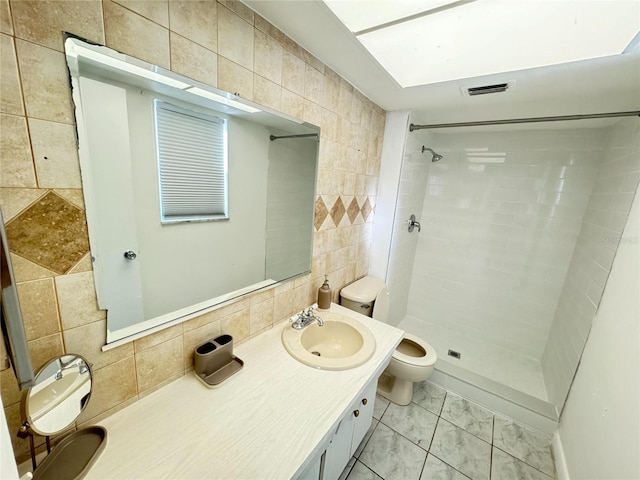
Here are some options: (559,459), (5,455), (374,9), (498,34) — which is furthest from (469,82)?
(559,459)

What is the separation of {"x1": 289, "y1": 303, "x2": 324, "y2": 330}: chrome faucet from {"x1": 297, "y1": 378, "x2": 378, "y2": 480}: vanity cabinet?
404 mm

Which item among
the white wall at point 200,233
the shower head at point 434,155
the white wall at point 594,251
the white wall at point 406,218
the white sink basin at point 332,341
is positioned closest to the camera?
the white wall at point 200,233

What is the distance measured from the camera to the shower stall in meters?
1.70

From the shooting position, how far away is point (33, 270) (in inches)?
23.3

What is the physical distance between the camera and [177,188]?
37.6 inches

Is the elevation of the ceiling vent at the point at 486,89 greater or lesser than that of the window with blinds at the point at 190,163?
greater

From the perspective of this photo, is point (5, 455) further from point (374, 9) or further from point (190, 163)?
point (374, 9)

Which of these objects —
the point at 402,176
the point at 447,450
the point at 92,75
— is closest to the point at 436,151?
the point at 402,176

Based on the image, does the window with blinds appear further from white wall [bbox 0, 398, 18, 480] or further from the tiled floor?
the tiled floor

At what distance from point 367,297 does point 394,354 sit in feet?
1.41

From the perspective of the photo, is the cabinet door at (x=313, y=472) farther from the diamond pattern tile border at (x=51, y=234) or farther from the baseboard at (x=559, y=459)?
the baseboard at (x=559, y=459)

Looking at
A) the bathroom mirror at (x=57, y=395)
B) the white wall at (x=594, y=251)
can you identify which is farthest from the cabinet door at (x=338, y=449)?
the white wall at (x=594, y=251)

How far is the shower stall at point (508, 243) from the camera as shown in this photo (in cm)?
170

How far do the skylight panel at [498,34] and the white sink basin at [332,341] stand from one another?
53.4 inches
